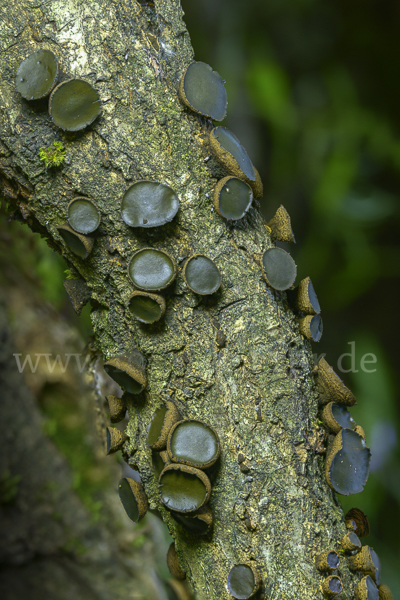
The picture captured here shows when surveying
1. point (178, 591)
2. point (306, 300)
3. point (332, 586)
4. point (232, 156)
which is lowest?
point (178, 591)

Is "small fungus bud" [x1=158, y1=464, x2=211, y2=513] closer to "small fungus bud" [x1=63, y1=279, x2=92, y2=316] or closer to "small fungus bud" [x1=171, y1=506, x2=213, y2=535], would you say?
"small fungus bud" [x1=171, y1=506, x2=213, y2=535]

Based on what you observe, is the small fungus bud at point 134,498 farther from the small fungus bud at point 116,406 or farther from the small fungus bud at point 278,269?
the small fungus bud at point 278,269

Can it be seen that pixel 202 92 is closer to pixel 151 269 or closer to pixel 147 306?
pixel 151 269

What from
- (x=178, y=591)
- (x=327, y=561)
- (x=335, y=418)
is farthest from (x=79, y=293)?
(x=178, y=591)

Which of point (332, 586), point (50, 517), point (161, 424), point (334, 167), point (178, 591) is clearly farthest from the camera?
point (334, 167)

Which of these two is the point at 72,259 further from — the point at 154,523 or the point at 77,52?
the point at 154,523

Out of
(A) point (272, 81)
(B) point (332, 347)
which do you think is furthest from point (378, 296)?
(A) point (272, 81)
